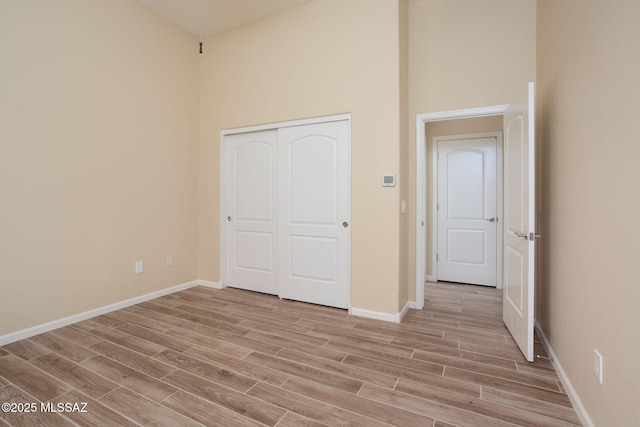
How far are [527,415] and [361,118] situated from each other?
2.63 m

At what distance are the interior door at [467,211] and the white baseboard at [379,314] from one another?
1663 millimetres

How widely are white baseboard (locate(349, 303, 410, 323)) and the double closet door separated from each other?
16 centimetres

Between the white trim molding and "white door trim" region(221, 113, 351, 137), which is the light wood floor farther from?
"white door trim" region(221, 113, 351, 137)

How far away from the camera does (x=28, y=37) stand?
2.56 metres

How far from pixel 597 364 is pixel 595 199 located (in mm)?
818

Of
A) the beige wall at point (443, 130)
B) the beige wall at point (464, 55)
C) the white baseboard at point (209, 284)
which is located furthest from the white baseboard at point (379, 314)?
the white baseboard at point (209, 284)

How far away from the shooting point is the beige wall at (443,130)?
4152 mm

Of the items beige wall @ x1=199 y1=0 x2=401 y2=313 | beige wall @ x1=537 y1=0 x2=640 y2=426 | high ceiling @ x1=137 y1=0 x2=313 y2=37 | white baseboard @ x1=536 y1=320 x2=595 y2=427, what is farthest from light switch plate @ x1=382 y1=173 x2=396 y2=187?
high ceiling @ x1=137 y1=0 x2=313 y2=37

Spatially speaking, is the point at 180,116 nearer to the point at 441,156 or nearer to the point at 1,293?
the point at 1,293

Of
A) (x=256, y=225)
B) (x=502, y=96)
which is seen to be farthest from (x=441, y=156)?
(x=256, y=225)

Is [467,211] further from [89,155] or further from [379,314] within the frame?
[89,155]

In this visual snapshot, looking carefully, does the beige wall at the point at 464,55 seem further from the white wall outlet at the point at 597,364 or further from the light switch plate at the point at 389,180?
the white wall outlet at the point at 597,364

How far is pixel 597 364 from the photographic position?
1.48m

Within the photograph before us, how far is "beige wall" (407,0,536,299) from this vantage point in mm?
2879
